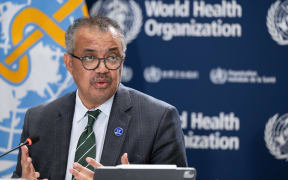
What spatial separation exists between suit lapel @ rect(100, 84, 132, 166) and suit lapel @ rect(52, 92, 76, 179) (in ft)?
0.88

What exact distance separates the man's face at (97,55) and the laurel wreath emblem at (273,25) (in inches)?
84.0

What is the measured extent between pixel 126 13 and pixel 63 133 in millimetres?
2126

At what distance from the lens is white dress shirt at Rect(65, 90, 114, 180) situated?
9.11 ft

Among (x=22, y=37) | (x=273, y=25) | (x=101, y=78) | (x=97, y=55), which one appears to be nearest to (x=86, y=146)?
(x=101, y=78)

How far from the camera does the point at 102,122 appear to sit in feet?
9.37

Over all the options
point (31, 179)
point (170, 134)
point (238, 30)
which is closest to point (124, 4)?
point (238, 30)

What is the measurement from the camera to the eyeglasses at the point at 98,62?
9.04ft

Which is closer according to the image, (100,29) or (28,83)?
(100,29)

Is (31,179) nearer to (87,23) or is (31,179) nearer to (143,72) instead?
(87,23)

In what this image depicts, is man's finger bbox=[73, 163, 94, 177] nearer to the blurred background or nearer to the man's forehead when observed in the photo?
the man's forehead

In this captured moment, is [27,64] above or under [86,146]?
above

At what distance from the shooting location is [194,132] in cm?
450

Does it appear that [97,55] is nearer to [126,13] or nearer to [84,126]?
[84,126]

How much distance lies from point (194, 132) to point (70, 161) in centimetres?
196
